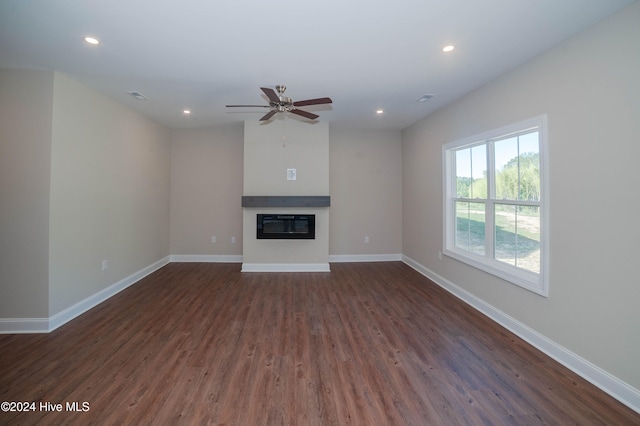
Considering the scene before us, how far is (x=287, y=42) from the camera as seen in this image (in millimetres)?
2254

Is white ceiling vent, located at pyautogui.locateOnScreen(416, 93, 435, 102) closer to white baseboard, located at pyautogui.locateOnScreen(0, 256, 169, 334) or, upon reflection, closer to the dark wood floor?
the dark wood floor

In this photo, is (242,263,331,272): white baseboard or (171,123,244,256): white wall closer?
(242,263,331,272): white baseboard

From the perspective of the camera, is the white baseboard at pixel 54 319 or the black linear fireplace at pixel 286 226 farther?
the black linear fireplace at pixel 286 226

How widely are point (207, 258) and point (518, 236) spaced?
533 centimetres

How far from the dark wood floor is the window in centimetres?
72

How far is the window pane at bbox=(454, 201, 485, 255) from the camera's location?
11.0 ft

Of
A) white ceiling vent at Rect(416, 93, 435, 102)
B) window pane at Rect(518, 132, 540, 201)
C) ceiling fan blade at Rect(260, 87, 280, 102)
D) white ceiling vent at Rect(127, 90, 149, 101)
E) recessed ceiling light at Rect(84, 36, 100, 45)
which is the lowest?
window pane at Rect(518, 132, 540, 201)

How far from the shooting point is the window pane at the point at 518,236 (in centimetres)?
257

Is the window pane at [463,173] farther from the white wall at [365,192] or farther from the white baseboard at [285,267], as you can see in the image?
the white baseboard at [285,267]

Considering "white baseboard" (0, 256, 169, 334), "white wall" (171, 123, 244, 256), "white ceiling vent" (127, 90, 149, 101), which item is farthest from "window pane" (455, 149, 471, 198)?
"white baseboard" (0, 256, 169, 334)

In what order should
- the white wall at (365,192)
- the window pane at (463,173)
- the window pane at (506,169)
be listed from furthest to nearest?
the white wall at (365,192)
the window pane at (463,173)
the window pane at (506,169)

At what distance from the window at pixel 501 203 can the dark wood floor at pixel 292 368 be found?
0.72 metres

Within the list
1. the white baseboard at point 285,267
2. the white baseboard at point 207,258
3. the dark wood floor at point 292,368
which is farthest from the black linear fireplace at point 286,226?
the dark wood floor at point 292,368

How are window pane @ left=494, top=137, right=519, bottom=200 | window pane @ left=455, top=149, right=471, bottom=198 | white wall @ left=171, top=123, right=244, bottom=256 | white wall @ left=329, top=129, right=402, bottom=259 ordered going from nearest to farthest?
window pane @ left=494, top=137, right=519, bottom=200 → window pane @ left=455, top=149, right=471, bottom=198 → white wall @ left=171, top=123, right=244, bottom=256 → white wall @ left=329, top=129, right=402, bottom=259
